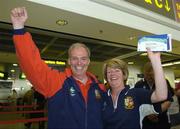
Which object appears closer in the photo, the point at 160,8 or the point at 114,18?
the point at 114,18

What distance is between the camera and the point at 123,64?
2248 mm

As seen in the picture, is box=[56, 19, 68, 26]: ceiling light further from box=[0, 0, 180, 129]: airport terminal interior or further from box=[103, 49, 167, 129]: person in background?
box=[103, 49, 167, 129]: person in background

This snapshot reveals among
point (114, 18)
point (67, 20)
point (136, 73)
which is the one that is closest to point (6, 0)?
point (67, 20)

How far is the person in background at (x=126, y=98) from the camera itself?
193 cm

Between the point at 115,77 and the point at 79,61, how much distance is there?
0.35 meters

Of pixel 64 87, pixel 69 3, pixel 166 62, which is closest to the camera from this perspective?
pixel 64 87

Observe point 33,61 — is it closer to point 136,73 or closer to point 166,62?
point 166,62

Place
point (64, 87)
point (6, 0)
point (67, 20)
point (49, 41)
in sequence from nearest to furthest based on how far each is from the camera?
point (64, 87)
point (6, 0)
point (67, 20)
point (49, 41)

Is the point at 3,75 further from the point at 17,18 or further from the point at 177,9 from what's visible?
the point at 17,18

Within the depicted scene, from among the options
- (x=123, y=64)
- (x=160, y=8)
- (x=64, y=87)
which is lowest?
(x=64, y=87)

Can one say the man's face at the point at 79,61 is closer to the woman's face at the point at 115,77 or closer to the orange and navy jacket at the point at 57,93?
the orange and navy jacket at the point at 57,93

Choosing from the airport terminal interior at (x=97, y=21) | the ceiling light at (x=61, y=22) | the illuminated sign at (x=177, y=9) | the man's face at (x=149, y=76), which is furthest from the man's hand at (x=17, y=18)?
the illuminated sign at (x=177, y=9)

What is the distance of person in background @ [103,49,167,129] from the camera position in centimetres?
193

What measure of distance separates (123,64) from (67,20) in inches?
109
